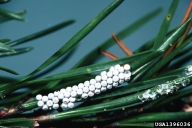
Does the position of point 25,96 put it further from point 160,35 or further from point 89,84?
point 160,35

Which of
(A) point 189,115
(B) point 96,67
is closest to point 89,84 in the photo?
(B) point 96,67

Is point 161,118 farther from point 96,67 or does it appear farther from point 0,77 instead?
point 0,77

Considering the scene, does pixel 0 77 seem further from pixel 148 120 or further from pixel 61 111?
pixel 148 120

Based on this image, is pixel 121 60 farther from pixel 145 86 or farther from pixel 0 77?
pixel 0 77

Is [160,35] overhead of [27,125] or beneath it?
overhead

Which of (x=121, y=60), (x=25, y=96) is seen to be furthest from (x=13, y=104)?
(x=121, y=60)

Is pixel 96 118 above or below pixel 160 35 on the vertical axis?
below

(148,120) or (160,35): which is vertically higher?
(160,35)
